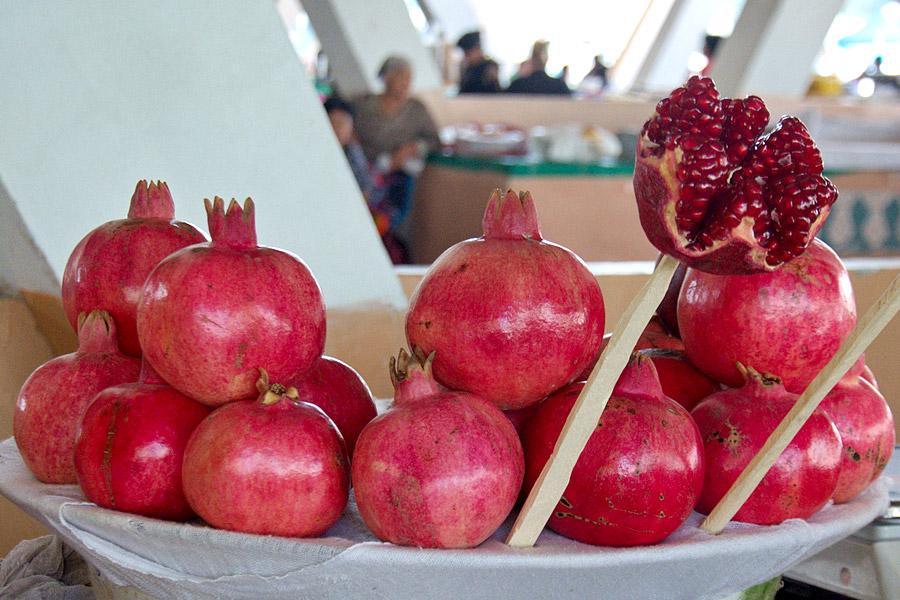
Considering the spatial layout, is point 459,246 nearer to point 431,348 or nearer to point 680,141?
point 431,348

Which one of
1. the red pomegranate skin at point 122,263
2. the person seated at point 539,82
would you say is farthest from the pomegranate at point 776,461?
the person seated at point 539,82

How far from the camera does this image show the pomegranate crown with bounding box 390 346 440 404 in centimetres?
76

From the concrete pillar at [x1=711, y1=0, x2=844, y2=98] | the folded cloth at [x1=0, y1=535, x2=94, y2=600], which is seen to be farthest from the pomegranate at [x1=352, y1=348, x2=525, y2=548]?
the concrete pillar at [x1=711, y1=0, x2=844, y2=98]

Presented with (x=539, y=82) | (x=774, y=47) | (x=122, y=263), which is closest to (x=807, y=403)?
(x=122, y=263)

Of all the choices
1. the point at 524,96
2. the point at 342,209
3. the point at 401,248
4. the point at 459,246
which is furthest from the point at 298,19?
the point at 459,246

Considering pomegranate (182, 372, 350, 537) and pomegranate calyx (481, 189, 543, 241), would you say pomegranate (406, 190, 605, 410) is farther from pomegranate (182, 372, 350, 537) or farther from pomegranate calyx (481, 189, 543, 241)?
pomegranate (182, 372, 350, 537)

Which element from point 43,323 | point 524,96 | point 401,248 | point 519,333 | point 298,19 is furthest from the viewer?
point 298,19

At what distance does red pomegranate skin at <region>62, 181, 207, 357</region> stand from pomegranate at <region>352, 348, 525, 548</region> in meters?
0.35

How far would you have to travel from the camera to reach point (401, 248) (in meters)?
4.23

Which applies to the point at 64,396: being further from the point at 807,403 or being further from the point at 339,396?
the point at 807,403

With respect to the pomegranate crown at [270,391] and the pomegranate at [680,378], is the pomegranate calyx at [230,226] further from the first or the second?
the pomegranate at [680,378]

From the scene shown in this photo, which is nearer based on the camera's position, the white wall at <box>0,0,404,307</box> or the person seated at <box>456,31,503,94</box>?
the white wall at <box>0,0,404,307</box>

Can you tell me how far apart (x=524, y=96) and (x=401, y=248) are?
316 cm

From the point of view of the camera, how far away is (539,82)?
271 inches
